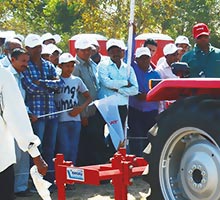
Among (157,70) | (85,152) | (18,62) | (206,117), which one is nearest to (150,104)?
(157,70)

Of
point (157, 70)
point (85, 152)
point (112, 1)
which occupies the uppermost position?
point (112, 1)

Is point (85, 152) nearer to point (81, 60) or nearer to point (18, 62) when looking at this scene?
point (81, 60)

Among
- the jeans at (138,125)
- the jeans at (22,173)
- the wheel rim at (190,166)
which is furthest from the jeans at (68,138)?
the wheel rim at (190,166)

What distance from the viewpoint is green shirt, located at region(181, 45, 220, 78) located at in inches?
229

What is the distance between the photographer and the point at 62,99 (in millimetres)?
6078

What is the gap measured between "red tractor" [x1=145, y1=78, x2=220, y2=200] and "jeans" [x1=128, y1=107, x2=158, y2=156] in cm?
269

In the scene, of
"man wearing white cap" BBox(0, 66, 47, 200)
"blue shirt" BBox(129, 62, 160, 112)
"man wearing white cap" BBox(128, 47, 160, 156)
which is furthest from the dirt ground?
"man wearing white cap" BBox(0, 66, 47, 200)

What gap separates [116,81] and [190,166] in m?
2.79

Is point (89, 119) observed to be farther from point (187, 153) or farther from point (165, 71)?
point (187, 153)

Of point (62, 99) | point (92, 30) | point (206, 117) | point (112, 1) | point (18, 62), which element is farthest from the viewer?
point (92, 30)

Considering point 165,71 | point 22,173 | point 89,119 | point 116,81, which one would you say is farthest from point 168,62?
point 22,173

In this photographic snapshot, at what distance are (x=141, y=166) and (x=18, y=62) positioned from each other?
75.0 inches

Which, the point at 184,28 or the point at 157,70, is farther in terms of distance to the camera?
the point at 184,28

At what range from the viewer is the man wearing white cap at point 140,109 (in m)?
6.73
